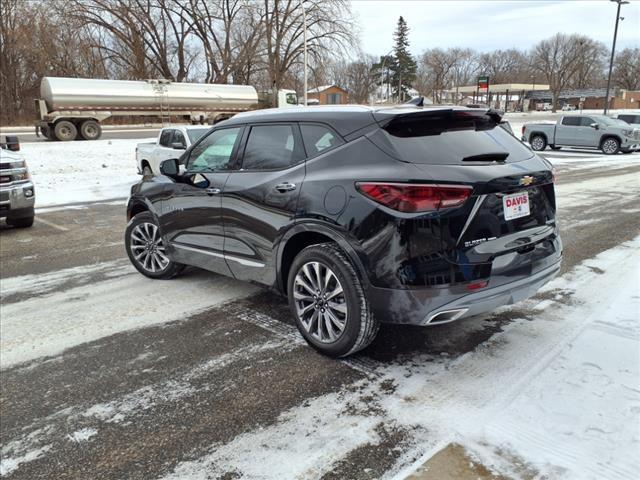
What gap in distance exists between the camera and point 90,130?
1027 inches

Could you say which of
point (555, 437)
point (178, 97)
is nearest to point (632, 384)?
point (555, 437)

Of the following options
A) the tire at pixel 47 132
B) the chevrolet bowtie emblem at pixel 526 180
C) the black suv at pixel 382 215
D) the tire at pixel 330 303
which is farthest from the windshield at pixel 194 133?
the tire at pixel 47 132

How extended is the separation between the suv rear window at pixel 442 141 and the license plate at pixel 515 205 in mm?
282

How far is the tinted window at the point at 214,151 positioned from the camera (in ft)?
14.4

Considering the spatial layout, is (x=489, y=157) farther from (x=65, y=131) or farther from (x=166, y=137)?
(x=65, y=131)

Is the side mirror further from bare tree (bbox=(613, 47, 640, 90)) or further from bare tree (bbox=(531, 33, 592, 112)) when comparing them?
bare tree (bbox=(613, 47, 640, 90))

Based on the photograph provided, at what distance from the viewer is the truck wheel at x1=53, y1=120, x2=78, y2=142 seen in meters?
25.1

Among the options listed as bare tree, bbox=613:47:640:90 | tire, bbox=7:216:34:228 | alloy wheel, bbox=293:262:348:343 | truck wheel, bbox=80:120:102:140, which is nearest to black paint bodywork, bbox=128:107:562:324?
alloy wheel, bbox=293:262:348:343

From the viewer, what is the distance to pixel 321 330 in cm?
360

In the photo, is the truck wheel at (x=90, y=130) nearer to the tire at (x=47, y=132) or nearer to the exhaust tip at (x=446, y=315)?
the tire at (x=47, y=132)

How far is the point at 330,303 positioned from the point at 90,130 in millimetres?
26245

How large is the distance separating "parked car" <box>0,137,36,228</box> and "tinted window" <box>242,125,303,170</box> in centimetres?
531

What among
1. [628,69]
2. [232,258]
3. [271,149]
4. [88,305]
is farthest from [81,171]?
[628,69]

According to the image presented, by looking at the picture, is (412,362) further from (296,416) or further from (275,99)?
(275,99)
